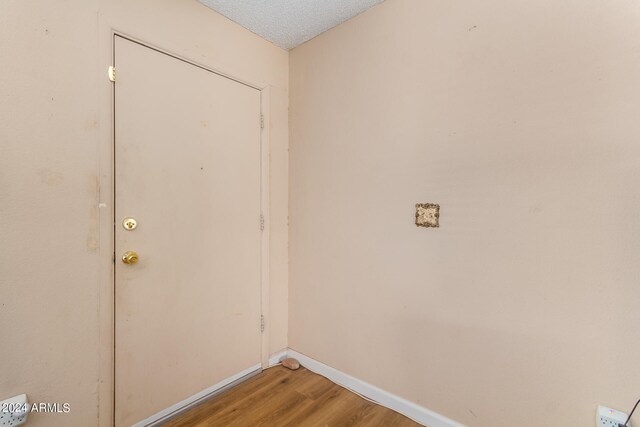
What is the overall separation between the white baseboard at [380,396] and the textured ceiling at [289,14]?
2500 mm

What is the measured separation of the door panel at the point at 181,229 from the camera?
1.52 m

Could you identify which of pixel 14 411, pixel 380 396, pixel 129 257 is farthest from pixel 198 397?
pixel 380 396

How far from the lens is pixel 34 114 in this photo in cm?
124

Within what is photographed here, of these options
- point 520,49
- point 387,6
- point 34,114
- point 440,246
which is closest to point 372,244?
point 440,246

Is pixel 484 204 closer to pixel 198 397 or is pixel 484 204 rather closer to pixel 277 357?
pixel 277 357

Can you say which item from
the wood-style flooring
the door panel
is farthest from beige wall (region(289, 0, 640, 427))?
the door panel

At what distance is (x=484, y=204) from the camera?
1.44 metres

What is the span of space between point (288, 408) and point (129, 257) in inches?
51.7

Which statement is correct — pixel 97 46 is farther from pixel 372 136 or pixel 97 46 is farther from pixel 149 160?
pixel 372 136

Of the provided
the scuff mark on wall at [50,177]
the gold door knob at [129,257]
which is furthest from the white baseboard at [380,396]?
the scuff mark on wall at [50,177]

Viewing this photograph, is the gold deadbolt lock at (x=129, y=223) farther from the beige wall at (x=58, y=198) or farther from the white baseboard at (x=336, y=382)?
the white baseboard at (x=336, y=382)

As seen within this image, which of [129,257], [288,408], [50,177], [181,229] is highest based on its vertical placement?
[50,177]

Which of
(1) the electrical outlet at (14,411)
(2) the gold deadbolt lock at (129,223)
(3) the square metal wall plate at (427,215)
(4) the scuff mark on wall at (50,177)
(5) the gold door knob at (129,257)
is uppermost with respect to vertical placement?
(4) the scuff mark on wall at (50,177)

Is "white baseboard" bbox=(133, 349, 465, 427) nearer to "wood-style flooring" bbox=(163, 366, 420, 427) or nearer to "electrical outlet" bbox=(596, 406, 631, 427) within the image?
"wood-style flooring" bbox=(163, 366, 420, 427)
